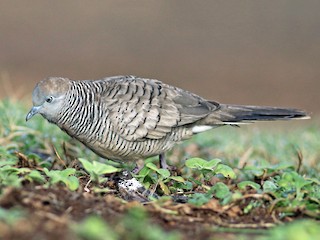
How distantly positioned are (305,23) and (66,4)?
6.18m

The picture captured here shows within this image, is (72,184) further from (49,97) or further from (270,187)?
A: (49,97)

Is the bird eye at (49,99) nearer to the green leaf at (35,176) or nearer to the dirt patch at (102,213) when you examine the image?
the green leaf at (35,176)

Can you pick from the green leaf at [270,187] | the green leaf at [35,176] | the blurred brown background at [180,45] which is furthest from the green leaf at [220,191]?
the blurred brown background at [180,45]

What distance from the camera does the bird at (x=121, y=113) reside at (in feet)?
21.3

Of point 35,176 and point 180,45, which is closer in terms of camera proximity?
point 35,176

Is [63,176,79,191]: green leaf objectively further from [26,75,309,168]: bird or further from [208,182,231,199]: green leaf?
[26,75,309,168]: bird

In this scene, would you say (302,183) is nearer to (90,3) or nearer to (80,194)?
(80,194)

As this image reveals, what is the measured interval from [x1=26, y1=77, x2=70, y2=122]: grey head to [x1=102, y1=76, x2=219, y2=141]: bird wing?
1.24 feet

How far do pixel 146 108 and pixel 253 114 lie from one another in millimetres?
1097

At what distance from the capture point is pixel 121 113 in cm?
656

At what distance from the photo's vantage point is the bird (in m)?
6.49

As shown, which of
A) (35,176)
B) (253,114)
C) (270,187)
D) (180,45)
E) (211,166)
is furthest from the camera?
(180,45)

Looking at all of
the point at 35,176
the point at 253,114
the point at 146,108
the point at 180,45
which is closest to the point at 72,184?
the point at 35,176

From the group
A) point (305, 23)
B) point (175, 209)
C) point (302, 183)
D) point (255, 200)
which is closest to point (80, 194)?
point (175, 209)
